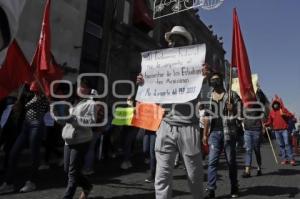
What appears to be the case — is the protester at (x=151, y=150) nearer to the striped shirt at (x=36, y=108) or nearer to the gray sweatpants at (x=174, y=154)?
the striped shirt at (x=36, y=108)

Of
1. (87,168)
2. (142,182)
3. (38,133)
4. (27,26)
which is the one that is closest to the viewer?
(38,133)

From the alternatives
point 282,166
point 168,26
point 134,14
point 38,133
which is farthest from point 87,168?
point 168,26

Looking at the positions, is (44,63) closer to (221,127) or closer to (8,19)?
(221,127)

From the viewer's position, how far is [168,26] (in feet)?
84.8

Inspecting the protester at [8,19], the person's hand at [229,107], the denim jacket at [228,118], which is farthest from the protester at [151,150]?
the protester at [8,19]

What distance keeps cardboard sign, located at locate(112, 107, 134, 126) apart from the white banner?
13.8 ft

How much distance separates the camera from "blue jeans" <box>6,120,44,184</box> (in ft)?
19.8

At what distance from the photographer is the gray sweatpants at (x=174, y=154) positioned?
403 centimetres

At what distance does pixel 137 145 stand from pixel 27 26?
5.32m

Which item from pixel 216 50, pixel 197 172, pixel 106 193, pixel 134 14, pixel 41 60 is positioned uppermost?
pixel 216 50

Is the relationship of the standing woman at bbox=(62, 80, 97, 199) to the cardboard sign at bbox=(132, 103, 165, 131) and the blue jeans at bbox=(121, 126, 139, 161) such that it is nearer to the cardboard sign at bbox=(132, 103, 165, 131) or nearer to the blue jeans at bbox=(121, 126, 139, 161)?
the cardboard sign at bbox=(132, 103, 165, 131)

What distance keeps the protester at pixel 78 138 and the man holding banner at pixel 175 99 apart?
2.86ft

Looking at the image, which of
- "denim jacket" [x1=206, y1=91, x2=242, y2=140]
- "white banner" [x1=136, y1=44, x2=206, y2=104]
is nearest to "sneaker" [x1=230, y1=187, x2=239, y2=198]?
"denim jacket" [x1=206, y1=91, x2=242, y2=140]

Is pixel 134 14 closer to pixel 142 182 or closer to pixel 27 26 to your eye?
pixel 27 26
